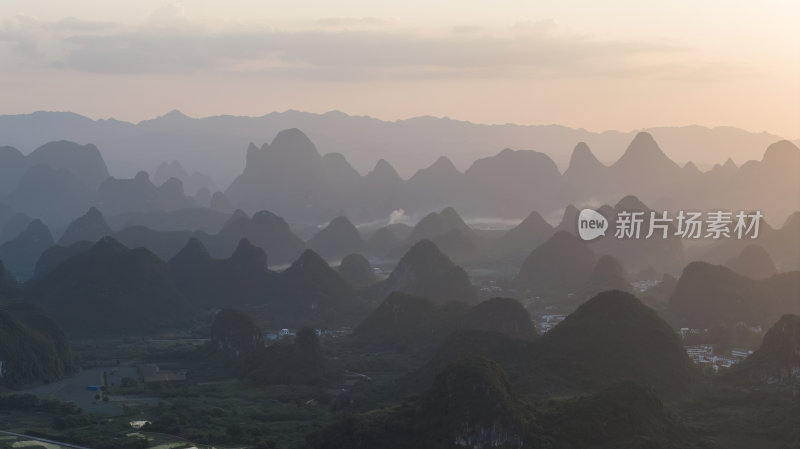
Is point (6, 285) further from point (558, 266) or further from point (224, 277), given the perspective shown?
point (558, 266)

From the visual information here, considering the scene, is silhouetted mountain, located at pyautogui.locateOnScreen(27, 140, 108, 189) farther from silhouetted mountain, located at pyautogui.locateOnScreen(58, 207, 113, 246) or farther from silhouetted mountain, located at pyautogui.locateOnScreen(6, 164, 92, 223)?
silhouetted mountain, located at pyautogui.locateOnScreen(58, 207, 113, 246)

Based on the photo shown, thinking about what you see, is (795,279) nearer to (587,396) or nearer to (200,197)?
(587,396)

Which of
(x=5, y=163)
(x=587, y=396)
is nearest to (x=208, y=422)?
(x=587, y=396)

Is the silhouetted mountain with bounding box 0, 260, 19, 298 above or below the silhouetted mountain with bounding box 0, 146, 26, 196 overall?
below

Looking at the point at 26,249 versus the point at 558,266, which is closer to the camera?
the point at 558,266

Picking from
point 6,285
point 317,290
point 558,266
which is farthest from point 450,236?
point 6,285

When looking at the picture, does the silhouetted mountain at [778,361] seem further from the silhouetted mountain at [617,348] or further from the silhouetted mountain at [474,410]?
the silhouetted mountain at [474,410]

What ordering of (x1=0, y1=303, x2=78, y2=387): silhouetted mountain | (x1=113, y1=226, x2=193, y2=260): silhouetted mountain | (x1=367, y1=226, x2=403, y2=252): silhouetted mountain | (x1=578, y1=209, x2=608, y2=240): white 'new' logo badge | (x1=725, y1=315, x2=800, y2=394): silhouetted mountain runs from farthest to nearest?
(x1=367, y1=226, x2=403, y2=252): silhouetted mountain, (x1=113, y1=226, x2=193, y2=260): silhouetted mountain, (x1=578, y1=209, x2=608, y2=240): white 'new' logo badge, (x1=0, y1=303, x2=78, y2=387): silhouetted mountain, (x1=725, y1=315, x2=800, y2=394): silhouetted mountain

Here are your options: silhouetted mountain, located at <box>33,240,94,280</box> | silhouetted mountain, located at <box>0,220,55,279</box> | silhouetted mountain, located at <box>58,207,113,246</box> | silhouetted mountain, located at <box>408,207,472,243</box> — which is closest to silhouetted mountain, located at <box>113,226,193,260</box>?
silhouetted mountain, located at <box>58,207,113,246</box>
